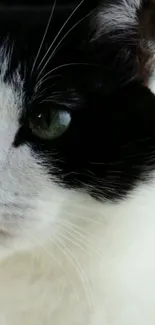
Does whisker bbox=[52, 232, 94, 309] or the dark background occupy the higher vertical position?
the dark background

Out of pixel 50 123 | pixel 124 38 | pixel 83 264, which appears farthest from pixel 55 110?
pixel 83 264

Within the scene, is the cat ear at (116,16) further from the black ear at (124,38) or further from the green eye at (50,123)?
the green eye at (50,123)

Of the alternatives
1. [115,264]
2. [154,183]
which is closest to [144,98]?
[154,183]

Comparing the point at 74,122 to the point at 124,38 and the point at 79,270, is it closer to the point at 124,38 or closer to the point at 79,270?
the point at 124,38

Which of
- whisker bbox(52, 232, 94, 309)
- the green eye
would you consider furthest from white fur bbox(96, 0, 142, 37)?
whisker bbox(52, 232, 94, 309)

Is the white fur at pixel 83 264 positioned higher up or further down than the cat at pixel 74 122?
further down

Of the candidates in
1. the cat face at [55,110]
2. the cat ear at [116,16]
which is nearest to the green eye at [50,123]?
the cat face at [55,110]

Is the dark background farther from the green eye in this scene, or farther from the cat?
the green eye
